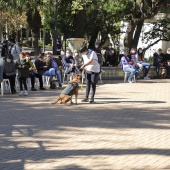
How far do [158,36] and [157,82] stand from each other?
9882 mm

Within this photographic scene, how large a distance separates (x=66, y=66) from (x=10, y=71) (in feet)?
11.9

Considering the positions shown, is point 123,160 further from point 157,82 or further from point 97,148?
point 157,82

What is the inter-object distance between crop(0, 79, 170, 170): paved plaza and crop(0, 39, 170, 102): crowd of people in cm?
79

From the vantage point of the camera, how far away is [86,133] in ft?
30.2

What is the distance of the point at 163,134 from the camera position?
921 cm

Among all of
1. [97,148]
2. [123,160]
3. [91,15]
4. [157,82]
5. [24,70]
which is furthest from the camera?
[91,15]

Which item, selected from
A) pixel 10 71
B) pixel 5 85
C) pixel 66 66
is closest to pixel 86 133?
pixel 10 71

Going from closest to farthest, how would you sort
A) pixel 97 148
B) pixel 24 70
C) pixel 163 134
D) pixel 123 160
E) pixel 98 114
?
pixel 123 160 → pixel 97 148 → pixel 163 134 → pixel 98 114 → pixel 24 70

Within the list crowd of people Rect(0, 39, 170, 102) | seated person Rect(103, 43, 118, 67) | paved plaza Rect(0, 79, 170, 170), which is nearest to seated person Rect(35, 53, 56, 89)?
crowd of people Rect(0, 39, 170, 102)

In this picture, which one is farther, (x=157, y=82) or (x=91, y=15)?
(x=91, y=15)

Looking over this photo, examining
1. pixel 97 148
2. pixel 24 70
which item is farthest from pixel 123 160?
pixel 24 70

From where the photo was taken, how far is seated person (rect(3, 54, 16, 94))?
610 inches

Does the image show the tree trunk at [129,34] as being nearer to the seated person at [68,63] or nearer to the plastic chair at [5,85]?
the seated person at [68,63]

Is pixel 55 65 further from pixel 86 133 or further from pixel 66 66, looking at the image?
pixel 86 133
